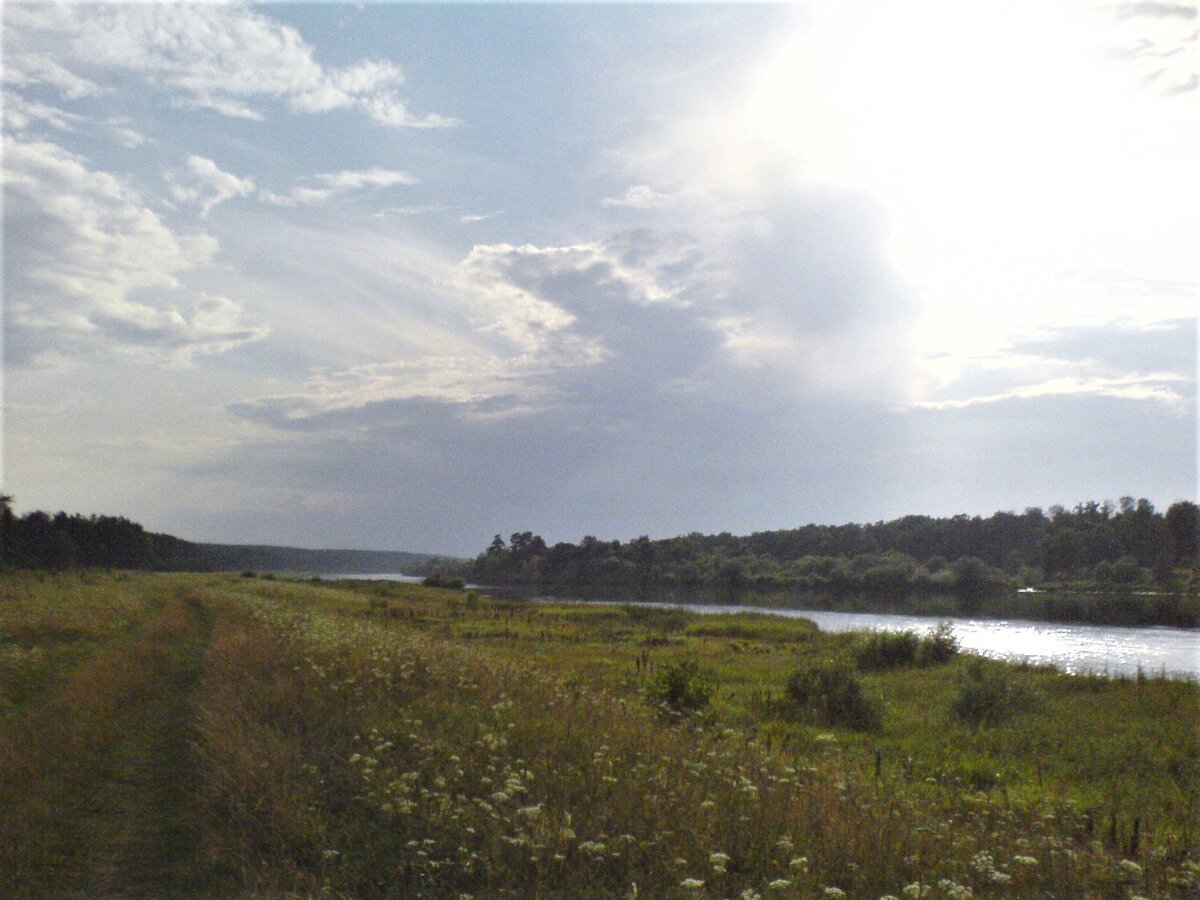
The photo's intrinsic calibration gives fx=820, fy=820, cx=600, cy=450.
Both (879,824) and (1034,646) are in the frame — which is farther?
(1034,646)

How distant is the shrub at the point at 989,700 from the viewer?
53.2 feet

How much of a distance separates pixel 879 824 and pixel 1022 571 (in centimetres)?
9445

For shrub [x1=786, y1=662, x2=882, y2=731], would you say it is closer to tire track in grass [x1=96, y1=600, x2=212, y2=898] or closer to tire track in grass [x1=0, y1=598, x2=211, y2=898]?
tire track in grass [x1=96, y1=600, x2=212, y2=898]

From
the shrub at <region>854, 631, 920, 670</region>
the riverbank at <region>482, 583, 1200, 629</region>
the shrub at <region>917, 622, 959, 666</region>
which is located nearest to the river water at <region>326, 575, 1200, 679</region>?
the shrub at <region>917, 622, 959, 666</region>

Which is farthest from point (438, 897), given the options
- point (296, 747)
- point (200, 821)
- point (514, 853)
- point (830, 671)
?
point (830, 671)

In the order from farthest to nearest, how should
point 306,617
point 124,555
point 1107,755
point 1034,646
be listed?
point 124,555, point 1034,646, point 306,617, point 1107,755

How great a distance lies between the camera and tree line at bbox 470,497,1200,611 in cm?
7588

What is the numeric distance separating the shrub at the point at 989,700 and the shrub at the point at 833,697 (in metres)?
1.65

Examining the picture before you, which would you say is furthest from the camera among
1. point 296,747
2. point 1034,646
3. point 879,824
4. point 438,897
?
point 1034,646

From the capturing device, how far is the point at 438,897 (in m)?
5.57

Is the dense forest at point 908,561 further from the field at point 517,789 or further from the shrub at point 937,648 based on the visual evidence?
the field at point 517,789

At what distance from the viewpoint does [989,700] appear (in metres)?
16.5

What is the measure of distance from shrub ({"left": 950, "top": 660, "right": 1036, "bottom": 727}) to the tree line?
5585cm

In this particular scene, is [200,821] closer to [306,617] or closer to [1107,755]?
[1107,755]
